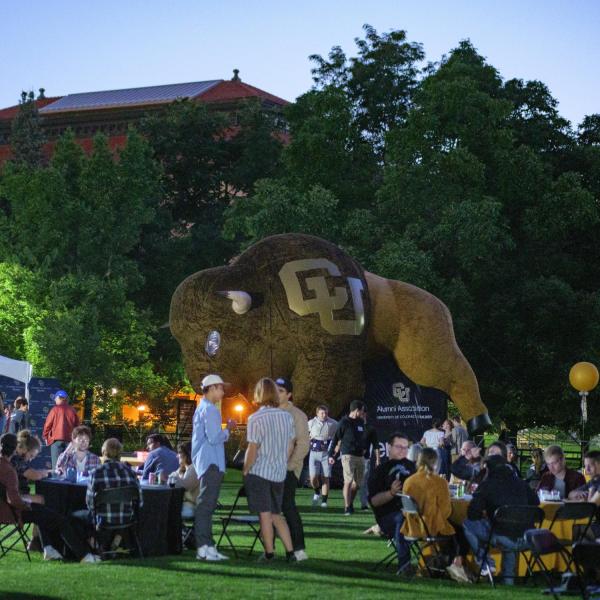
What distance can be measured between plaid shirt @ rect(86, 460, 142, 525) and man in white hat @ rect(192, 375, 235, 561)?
0.68m

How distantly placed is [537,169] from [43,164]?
22412 mm

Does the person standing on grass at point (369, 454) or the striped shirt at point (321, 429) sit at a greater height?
the striped shirt at point (321, 429)

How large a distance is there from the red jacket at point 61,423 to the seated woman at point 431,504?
1180 cm

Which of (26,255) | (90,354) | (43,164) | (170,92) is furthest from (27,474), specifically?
(170,92)

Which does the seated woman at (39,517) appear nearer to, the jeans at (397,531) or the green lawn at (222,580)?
the green lawn at (222,580)

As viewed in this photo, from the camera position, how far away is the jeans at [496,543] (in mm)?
12383

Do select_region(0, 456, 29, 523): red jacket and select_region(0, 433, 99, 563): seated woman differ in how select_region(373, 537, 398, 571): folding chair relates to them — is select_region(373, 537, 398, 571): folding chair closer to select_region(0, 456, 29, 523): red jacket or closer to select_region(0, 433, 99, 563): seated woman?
select_region(0, 433, 99, 563): seated woman

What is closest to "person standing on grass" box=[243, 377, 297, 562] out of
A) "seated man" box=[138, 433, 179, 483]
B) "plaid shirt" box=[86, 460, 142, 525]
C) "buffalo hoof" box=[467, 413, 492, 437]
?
"plaid shirt" box=[86, 460, 142, 525]

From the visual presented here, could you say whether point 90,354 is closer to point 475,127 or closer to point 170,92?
point 475,127

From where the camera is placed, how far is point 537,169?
3762 centimetres

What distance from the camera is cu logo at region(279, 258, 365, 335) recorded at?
24.6m

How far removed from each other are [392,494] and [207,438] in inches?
75.2

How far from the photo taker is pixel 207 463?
13320 mm

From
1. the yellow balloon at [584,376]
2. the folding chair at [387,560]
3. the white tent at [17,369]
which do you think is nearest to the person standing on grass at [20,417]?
the white tent at [17,369]
